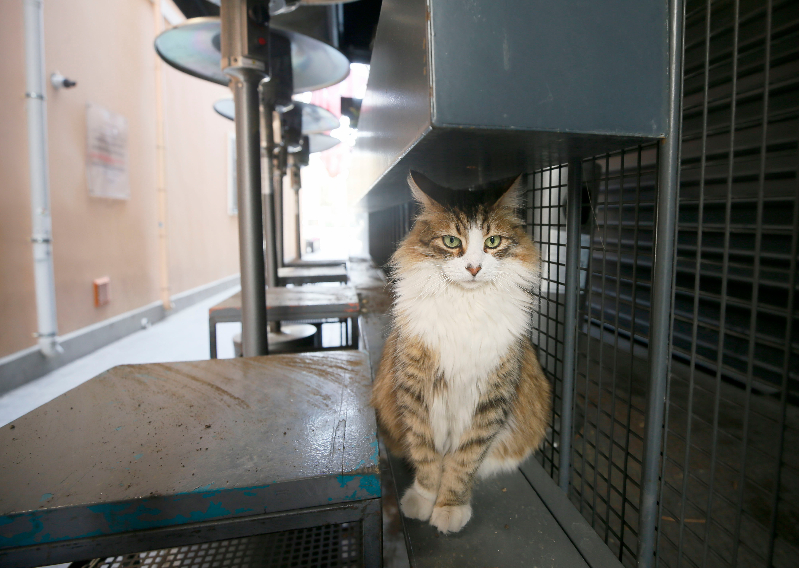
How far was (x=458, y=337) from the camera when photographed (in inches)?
29.2

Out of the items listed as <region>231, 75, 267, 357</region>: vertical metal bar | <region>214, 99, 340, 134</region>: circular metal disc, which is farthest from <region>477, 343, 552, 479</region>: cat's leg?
<region>214, 99, 340, 134</region>: circular metal disc

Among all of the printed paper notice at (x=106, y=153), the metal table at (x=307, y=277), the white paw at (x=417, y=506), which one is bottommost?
the white paw at (x=417, y=506)

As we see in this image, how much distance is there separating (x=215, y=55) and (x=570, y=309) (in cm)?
149

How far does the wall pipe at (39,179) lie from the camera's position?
2150 millimetres

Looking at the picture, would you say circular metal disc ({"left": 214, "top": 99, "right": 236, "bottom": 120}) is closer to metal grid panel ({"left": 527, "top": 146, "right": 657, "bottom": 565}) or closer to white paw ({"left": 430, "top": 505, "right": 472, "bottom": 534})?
metal grid panel ({"left": 527, "top": 146, "right": 657, "bottom": 565})

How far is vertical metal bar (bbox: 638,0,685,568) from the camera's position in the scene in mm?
633

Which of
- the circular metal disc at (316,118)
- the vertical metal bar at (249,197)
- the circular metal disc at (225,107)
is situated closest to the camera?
the vertical metal bar at (249,197)

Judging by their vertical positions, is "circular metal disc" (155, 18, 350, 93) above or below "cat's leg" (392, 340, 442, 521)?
above

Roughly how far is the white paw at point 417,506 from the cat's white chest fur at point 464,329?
0.17 metres

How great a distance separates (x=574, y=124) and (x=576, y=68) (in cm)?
7

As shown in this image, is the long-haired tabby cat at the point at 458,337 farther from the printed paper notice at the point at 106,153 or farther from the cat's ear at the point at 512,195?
the printed paper notice at the point at 106,153

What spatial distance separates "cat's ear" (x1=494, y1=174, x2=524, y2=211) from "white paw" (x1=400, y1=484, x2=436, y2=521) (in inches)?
22.8

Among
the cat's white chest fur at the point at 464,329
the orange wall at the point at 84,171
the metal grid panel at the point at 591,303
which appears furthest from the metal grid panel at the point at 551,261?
the orange wall at the point at 84,171

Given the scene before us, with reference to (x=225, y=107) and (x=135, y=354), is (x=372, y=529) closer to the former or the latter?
(x=225, y=107)
